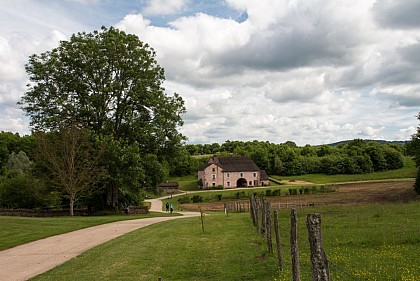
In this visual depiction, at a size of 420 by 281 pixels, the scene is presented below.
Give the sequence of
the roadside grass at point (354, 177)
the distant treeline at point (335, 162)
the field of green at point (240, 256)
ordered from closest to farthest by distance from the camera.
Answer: the field of green at point (240, 256), the roadside grass at point (354, 177), the distant treeline at point (335, 162)

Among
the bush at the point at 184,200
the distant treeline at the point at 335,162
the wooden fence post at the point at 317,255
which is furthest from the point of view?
the distant treeline at the point at 335,162

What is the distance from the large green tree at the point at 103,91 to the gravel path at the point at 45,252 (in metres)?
16.1

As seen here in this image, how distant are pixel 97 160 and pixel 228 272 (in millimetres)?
27194

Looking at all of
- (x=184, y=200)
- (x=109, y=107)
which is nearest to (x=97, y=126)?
(x=109, y=107)

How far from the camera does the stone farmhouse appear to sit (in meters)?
104

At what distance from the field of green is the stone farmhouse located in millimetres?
81745

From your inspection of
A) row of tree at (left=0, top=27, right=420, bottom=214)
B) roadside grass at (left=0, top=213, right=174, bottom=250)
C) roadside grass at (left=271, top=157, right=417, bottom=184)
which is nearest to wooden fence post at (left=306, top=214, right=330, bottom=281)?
roadside grass at (left=0, top=213, right=174, bottom=250)

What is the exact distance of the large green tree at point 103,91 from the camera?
124 ft

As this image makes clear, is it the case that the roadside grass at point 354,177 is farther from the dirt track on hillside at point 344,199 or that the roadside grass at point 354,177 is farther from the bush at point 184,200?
the bush at point 184,200

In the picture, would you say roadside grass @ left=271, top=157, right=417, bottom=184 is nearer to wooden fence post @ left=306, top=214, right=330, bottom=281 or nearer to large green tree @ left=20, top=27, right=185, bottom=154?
large green tree @ left=20, top=27, right=185, bottom=154

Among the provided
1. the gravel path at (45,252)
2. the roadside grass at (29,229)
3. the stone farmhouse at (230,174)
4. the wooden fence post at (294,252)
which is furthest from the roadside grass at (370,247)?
the stone farmhouse at (230,174)

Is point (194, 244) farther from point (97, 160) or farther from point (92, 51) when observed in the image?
point (92, 51)

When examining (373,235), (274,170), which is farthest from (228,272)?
(274,170)

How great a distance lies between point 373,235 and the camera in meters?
17.1
